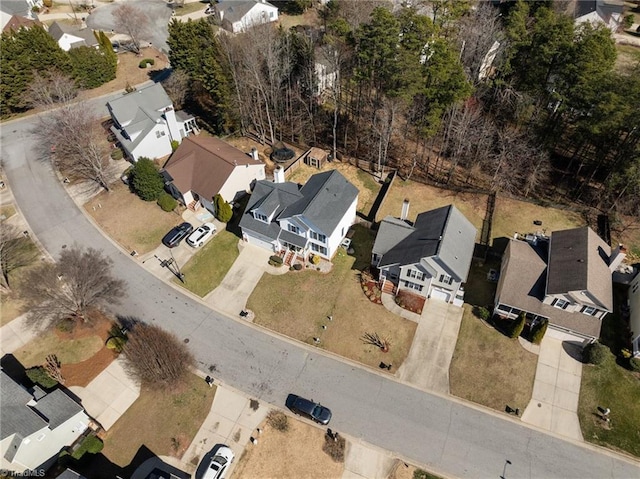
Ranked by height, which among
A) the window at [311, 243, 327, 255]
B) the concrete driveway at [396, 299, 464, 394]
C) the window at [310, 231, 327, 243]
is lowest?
the concrete driveway at [396, 299, 464, 394]

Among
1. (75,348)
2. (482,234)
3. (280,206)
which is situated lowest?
(75,348)

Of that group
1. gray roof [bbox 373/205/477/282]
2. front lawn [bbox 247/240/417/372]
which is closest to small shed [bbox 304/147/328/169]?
gray roof [bbox 373/205/477/282]

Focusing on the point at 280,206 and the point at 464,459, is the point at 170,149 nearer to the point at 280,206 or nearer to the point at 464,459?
the point at 280,206

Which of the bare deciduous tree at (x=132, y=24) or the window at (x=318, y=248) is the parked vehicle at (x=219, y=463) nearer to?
the window at (x=318, y=248)

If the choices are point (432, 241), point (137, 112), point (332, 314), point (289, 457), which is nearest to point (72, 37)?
point (137, 112)

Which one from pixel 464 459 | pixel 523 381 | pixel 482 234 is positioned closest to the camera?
pixel 464 459

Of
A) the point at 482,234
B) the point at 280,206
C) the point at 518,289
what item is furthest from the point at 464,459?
the point at 280,206

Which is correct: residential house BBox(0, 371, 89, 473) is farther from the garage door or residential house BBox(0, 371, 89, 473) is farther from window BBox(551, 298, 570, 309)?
window BBox(551, 298, 570, 309)

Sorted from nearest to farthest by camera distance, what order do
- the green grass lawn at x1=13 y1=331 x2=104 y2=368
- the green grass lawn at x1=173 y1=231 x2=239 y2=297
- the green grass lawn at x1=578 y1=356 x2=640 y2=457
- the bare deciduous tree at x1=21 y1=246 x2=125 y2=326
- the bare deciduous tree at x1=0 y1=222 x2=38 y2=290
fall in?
the green grass lawn at x1=578 y1=356 x2=640 y2=457
the green grass lawn at x1=13 y1=331 x2=104 y2=368
the bare deciduous tree at x1=21 y1=246 x2=125 y2=326
the green grass lawn at x1=173 y1=231 x2=239 y2=297
the bare deciduous tree at x1=0 y1=222 x2=38 y2=290

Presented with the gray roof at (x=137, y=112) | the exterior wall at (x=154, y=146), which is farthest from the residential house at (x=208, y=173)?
the gray roof at (x=137, y=112)
